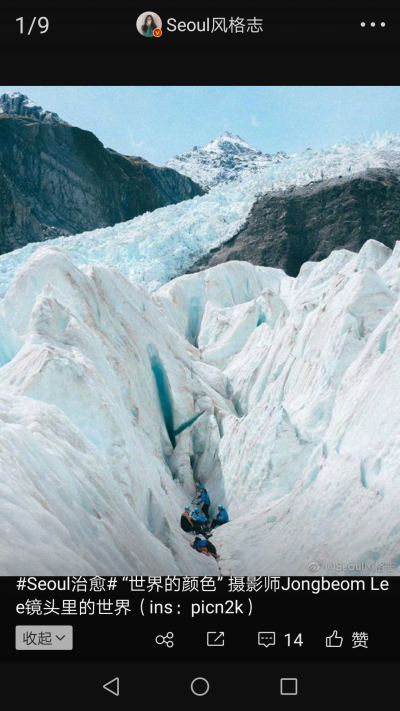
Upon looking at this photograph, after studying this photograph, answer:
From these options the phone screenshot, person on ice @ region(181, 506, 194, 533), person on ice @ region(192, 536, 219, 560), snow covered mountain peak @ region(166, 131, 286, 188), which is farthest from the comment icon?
snow covered mountain peak @ region(166, 131, 286, 188)

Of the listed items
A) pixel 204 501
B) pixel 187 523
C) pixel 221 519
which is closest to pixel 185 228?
pixel 204 501

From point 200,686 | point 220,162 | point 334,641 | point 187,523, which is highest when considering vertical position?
point 220,162

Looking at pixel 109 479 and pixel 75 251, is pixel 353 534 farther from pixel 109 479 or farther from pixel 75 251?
pixel 75 251

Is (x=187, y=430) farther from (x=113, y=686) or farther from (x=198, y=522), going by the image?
(x=113, y=686)

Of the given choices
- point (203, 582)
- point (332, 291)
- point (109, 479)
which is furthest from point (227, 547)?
point (332, 291)

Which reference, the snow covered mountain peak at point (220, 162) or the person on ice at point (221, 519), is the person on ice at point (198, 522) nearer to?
the person on ice at point (221, 519)
